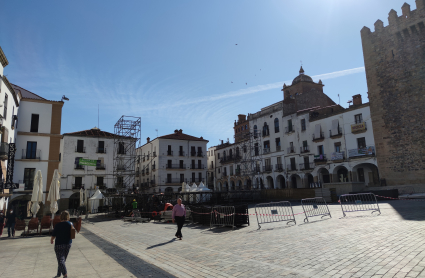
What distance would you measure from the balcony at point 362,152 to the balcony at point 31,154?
3464 centimetres

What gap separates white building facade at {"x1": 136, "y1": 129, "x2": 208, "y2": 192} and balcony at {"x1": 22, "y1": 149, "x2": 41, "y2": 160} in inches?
889

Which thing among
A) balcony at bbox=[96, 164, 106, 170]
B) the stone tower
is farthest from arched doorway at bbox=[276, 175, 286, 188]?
balcony at bbox=[96, 164, 106, 170]

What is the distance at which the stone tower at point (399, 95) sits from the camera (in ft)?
94.6

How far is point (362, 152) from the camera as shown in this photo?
109 ft

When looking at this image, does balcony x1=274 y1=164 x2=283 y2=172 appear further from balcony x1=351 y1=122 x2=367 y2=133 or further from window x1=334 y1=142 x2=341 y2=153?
balcony x1=351 y1=122 x2=367 y2=133

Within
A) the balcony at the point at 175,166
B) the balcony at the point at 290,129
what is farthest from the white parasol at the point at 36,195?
the balcony at the point at 175,166

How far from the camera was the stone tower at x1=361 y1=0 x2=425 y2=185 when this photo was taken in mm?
28828

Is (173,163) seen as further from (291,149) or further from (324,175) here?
(324,175)

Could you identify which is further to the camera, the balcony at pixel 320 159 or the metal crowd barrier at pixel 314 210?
the balcony at pixel 320 159

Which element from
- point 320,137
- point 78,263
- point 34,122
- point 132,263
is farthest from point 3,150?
point 320,137

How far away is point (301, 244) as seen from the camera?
8227 millimetres

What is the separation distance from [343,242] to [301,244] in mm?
1165

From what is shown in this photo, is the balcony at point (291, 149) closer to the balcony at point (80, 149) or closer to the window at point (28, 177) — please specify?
the balcony at point (80, 149)

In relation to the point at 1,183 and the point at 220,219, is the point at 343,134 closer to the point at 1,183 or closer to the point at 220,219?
the point at 220,219
